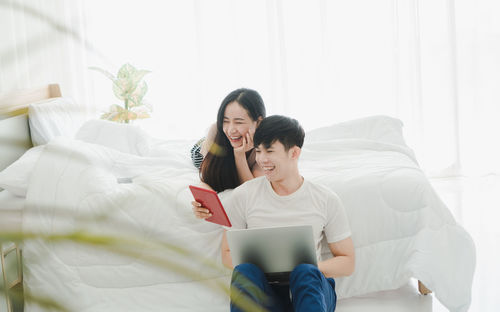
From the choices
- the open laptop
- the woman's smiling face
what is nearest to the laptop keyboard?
the open laptop

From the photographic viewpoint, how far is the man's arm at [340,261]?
174 cm

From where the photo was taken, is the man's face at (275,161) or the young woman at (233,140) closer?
the man's face at (275,161)

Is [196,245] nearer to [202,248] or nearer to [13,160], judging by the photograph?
[202,248]

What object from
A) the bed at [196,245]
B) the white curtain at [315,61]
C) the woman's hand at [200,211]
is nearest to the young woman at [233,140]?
the bed at [196,245]

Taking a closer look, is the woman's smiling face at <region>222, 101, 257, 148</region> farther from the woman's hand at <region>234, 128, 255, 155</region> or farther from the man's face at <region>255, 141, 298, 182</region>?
the man's face at <region>255, 141, 298, 182</region>

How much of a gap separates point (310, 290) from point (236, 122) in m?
0.88

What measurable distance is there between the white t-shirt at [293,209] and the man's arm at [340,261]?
Result: 23mm

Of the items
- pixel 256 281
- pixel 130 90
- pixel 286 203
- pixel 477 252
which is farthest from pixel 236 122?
pixel 130 90

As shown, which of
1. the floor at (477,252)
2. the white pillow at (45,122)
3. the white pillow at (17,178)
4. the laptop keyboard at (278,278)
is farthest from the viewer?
the white pillow at (45,122)

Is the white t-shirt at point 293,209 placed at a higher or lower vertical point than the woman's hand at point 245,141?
lower

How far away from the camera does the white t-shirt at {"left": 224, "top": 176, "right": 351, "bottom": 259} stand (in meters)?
1.79

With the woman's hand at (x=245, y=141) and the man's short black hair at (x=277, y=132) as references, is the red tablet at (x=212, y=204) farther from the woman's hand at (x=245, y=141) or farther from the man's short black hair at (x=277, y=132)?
the woman's hand at (x=245, y=141)

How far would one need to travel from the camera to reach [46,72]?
4.31m

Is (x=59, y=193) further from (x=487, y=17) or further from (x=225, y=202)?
(x=487, y=17)
